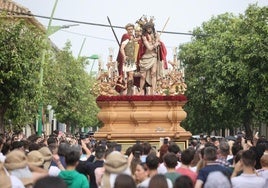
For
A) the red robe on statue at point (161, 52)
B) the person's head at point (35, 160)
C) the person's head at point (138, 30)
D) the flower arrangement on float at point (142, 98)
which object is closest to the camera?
the person's head at point (35, 160)

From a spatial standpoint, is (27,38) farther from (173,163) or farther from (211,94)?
(211,94)

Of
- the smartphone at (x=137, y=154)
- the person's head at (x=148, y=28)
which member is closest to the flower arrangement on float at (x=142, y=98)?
the person's head at (x=148, y=28)

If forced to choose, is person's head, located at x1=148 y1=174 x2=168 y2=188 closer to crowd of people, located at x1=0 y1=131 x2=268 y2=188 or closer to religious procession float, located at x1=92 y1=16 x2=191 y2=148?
crowd of people, located at x1=0 y1=131 x2=268 y2=188

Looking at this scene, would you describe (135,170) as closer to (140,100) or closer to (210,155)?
(210,155)

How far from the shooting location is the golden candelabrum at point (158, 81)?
99.3ft

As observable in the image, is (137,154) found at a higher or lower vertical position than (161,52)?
lower

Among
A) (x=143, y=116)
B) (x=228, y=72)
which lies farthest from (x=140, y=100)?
(x=228, y=72)

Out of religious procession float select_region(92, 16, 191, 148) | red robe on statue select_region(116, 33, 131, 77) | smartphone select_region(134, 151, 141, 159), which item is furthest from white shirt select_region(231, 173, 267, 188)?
red robe on statue select_region(116, 33, 131, 77)

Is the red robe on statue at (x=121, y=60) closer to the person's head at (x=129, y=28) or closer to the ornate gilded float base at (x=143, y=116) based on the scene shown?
the person's head at (x=129, y=28)

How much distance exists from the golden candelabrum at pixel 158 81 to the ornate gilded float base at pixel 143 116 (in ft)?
1.77

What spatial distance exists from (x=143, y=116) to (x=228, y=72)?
97.2 feet

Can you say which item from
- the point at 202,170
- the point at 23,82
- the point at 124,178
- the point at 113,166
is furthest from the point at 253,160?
the point at 23,82

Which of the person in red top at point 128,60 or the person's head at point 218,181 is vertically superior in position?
the person in red top at point 128,60

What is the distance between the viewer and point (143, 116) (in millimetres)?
29344
